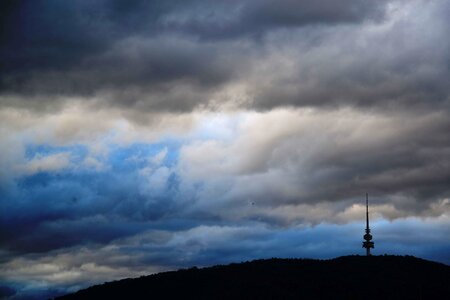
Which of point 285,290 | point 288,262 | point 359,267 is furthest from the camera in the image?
point 288,262

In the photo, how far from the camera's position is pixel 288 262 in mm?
157750

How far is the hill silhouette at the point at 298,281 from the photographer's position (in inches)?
5266

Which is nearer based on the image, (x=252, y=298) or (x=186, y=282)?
(x=252, y=298)

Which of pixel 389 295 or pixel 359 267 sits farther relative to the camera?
pixel 359 267

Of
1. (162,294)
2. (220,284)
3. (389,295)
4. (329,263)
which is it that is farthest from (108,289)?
(389,295)

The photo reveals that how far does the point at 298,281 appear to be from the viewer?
470 ft

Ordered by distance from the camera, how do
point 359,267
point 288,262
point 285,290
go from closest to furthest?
point 285,290, point 359,267, point 288,262

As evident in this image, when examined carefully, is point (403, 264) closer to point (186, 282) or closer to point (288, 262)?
point (288, 262)

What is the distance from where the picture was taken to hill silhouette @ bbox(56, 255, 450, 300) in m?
134

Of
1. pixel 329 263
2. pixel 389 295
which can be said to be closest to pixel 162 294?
pixel 329 263

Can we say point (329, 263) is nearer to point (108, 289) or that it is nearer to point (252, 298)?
point (252, 298)

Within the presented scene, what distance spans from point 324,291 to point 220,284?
79.9 feet

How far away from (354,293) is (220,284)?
101ft

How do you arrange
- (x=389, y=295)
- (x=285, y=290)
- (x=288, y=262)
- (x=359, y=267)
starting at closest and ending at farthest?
(x=389, y=295), (x=285, y=290), (x=359, y=267), (x=288, y=262)
